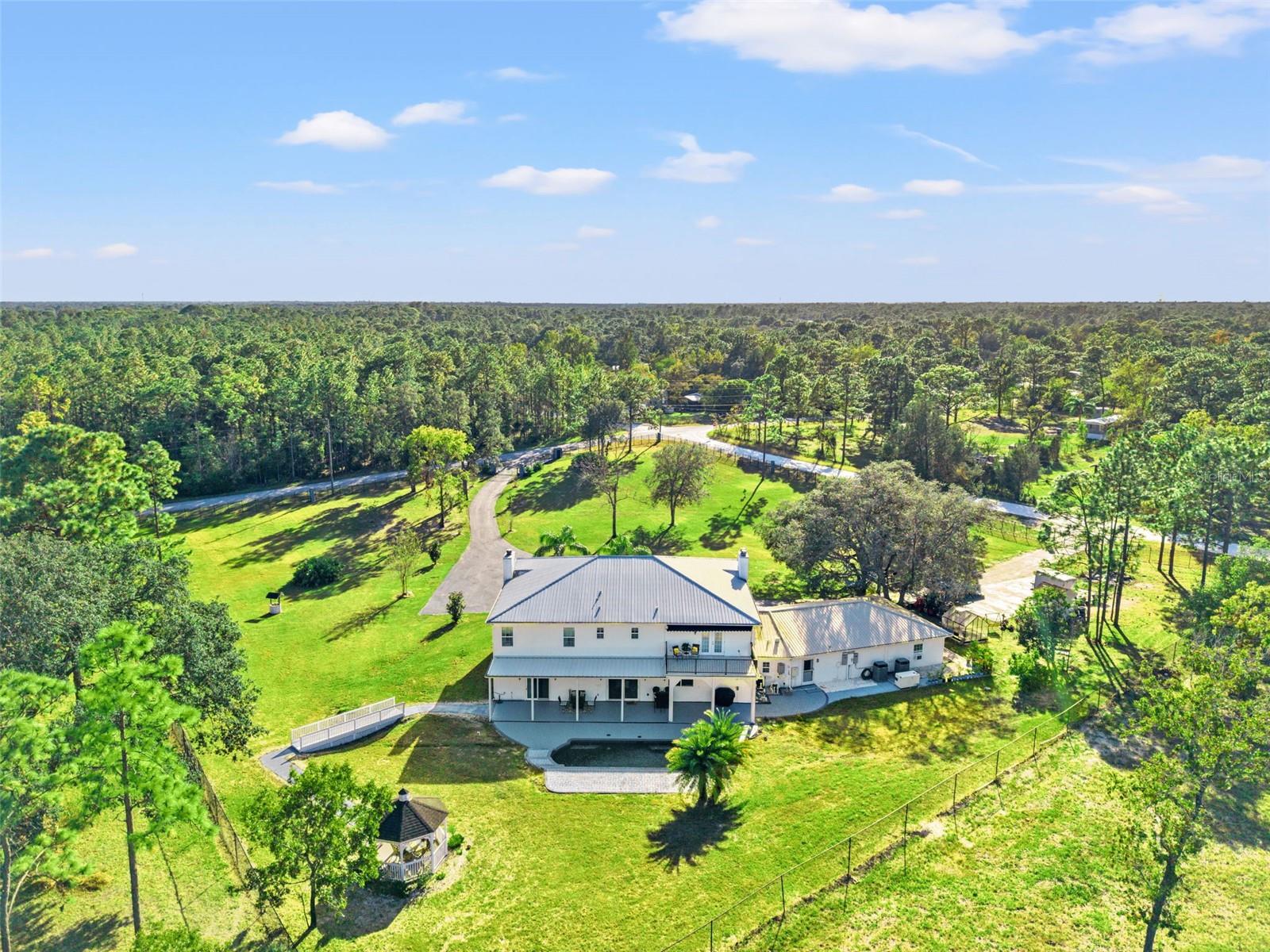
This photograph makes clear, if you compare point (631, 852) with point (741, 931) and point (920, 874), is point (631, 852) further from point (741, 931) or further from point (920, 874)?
point (920, 874)

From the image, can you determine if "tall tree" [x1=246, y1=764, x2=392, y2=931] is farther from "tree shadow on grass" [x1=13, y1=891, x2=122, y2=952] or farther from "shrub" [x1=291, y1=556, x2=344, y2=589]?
"shrub" [x1=291, y1=556, x2=344, y2=589]

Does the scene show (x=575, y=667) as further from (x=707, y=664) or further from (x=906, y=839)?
(x=906, y=839)

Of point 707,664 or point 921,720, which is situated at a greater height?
point 707,664

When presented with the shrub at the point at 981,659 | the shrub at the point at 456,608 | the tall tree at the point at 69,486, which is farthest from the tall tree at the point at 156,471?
the shrub at the point at 981,659

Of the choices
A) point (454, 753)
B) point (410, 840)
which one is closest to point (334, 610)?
point (454, 753)

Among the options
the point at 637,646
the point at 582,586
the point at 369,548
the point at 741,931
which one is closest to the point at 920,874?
the point at 741,931
